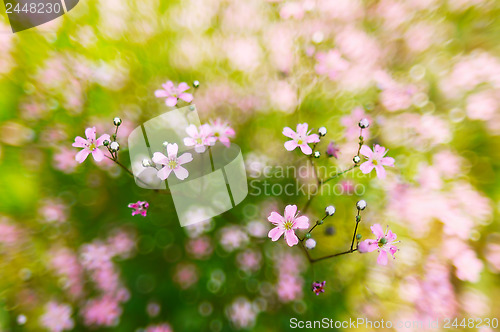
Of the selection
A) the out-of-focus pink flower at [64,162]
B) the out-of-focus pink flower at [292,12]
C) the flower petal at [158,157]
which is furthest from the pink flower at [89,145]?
the out-of-focus pink flower at [292,12]

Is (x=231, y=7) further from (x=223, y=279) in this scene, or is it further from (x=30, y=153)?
(x=223, y=279)

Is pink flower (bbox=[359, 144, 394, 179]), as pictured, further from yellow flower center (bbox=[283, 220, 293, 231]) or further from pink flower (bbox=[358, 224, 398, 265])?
yellow flower center (bbox=[283, 220, 293, 231])

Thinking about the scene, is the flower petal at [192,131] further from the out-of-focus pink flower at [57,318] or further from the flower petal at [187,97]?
the out-of-focus pink flower at [57,318]

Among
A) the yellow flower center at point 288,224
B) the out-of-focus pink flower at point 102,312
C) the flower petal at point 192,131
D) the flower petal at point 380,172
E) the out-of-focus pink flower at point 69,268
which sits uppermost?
the flower petal at point 192,131

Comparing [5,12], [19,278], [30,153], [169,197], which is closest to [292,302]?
[169,197]

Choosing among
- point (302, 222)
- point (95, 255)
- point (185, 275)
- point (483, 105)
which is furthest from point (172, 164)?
point (483, 105)

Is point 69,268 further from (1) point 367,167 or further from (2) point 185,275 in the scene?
(1) point 367,167

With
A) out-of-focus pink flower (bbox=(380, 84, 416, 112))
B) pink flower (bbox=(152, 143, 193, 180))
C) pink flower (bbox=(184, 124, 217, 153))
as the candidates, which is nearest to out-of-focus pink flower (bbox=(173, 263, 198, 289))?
pink flower (bbox=(152, 143, 193, 180))
